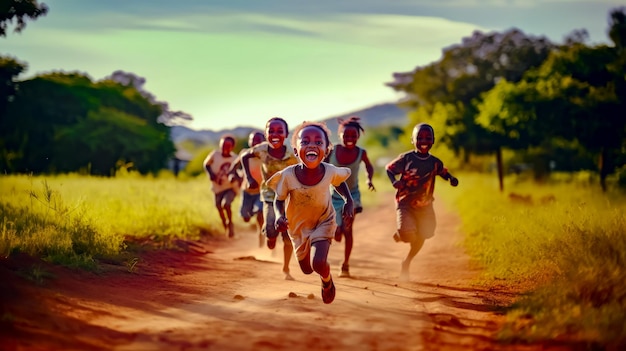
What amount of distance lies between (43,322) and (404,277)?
5.07 metres

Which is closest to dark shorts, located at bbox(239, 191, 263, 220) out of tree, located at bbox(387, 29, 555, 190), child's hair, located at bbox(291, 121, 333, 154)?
child's hair, located at bbox(291, 121, 333, 154)

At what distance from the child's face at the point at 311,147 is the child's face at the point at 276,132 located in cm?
222

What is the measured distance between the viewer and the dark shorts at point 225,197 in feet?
45.2

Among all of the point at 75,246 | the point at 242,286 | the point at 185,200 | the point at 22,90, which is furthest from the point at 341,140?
the point at 22,90

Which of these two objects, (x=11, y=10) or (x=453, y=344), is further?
(x=11, y=10)

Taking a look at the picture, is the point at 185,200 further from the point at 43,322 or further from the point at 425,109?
the point at 425,109

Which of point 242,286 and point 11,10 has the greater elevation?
point 11,10

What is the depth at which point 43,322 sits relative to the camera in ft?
18.1

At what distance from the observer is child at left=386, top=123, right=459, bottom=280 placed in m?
9.27

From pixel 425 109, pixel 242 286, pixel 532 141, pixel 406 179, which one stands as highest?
pixel 425 109

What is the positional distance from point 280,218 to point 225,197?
7.19 m

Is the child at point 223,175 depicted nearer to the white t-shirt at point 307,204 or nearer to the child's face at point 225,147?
the child's face at point 225,147

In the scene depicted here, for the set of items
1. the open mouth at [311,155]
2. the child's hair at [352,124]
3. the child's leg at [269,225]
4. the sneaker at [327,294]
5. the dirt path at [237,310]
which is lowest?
the dirt path at [237,310]

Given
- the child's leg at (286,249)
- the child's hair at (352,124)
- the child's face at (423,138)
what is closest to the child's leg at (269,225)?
the child's leg at (286,249)
